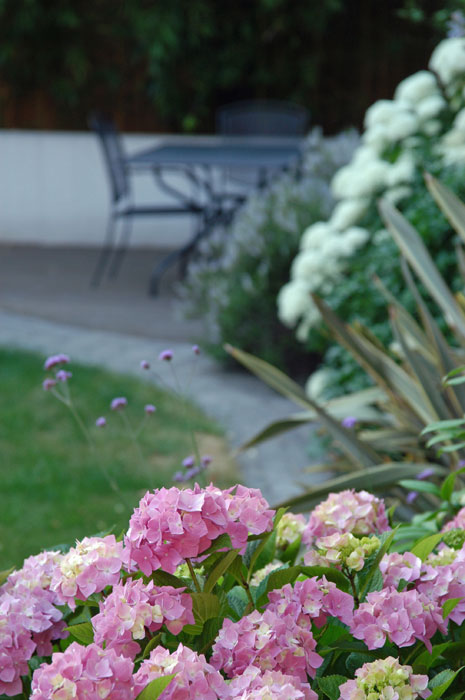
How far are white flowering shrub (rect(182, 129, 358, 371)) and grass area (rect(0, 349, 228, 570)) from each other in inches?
20.9

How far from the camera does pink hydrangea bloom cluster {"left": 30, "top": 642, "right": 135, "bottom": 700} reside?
719mm

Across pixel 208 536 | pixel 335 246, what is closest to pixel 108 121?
pixel 335 246

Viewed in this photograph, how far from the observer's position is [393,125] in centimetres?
394

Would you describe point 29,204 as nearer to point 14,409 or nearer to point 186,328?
point 186,328

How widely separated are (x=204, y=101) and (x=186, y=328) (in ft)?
16.1

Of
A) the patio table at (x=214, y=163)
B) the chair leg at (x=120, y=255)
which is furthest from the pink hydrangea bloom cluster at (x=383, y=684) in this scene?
the chair leg at (x=120, y=255)

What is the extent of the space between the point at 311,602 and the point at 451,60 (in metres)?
3.20

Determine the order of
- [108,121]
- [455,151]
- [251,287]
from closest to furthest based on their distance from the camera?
1. [455,151]
2. [251,287]
3. [108,121]

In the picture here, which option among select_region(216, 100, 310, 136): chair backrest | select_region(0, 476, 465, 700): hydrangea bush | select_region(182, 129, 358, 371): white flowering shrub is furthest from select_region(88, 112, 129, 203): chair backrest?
select_region(0, 476, 465, 700): hydrangea bush

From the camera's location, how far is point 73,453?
4.03 metres

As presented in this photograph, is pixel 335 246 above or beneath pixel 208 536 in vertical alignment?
beneath

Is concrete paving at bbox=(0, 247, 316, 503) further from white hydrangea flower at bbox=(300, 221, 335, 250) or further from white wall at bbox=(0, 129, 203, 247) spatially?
white wall at bbox=(0, 129, 203, 247)

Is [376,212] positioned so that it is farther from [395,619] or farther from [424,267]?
[395,619]

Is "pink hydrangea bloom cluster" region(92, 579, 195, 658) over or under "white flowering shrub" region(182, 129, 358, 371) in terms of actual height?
over
